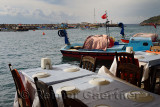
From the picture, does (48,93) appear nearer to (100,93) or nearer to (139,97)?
(100,93)

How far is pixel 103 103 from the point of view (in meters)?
1.89

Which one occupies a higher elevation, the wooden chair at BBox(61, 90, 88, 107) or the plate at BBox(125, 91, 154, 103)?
the wooden chair at BBox(61, 90, 88, 107)

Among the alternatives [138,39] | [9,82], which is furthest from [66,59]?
[138,39]

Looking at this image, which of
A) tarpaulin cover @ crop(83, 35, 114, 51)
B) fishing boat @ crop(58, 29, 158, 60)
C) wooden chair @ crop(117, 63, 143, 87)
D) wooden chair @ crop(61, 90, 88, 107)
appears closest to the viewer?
wooden chair @ crop(61, 90, 88, 107)

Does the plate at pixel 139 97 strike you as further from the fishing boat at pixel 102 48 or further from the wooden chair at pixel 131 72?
the fishing boat at pixel 102 48

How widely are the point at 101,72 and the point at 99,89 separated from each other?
1036 millimetres

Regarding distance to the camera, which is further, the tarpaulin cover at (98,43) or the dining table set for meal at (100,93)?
the tarpaulin cover at (98,43)

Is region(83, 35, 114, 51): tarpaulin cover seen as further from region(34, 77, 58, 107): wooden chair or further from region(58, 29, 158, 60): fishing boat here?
region(34, 77, 58, 107): wooden chair

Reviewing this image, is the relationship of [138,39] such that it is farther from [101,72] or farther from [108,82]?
[108,82]

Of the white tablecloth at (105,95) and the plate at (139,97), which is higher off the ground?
the plate at (139,97)

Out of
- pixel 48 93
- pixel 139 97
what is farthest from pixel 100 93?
pixel 48 93

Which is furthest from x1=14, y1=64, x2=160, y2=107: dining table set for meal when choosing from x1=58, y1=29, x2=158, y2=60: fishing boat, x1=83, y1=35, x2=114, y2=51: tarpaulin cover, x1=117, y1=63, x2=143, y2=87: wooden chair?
x1=83, y1=35, x2=114, y2=51: tarpaulin cover

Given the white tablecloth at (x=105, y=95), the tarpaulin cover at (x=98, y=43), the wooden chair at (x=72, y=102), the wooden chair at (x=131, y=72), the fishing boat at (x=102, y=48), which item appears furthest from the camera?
the tarpaulin cover at (x=98, y=43)

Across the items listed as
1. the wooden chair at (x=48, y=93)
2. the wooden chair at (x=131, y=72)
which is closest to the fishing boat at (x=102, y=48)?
the wooden chair at (x=131, y=72)
